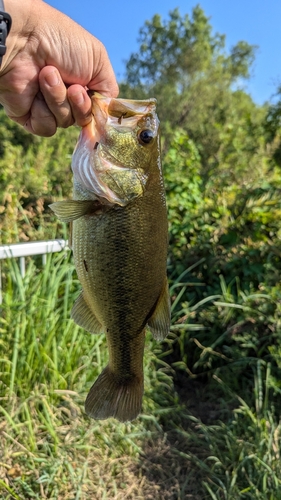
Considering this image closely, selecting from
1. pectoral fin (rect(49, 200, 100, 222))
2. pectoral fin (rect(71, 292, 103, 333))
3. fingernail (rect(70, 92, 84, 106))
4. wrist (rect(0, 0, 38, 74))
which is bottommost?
pectoral fin (rect(71, 292, 103, 333))

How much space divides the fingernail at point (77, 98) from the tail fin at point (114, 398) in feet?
3.09

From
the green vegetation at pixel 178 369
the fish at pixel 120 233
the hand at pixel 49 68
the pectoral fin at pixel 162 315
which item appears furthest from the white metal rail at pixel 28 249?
the pectoral fin at pixel 162 315

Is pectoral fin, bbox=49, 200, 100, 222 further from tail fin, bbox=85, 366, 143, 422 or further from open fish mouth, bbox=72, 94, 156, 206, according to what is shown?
tail fin, bbox=85, 366, 143, 422

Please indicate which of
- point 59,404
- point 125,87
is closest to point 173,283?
point 59,404

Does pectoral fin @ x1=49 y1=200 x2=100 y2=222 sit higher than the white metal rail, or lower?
higher

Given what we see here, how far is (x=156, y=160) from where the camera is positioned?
1.53m

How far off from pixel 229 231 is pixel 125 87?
20900mm

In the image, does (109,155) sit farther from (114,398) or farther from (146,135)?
(114,398)

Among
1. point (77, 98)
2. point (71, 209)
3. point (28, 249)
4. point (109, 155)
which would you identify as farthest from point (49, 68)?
point (28, 249)

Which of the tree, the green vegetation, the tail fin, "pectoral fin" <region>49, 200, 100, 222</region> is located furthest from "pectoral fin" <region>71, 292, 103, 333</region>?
the tree

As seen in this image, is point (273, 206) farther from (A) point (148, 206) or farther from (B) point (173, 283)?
(A) point (148, 206)

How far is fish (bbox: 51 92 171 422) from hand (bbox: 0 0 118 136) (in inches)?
6.6

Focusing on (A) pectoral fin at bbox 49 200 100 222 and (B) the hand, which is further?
(B) the hand

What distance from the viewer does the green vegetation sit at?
2.74 meters
